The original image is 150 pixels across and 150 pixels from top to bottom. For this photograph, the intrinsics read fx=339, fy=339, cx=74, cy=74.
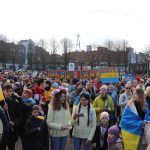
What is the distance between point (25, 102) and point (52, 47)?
227ft

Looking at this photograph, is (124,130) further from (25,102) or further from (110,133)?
(25,102)

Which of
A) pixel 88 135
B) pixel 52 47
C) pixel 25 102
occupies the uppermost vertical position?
pixel 52 47

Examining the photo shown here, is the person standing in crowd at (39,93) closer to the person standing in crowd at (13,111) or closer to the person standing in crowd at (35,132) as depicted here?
the person standing in crowd at (13,111)

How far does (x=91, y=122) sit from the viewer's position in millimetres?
6816

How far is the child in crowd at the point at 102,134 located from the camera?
6.71 metres

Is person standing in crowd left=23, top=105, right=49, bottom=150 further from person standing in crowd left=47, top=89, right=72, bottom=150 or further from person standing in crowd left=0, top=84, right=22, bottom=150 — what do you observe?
person standing in crowd left=0, top=84, right=22, bottom=150

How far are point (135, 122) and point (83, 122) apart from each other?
1.16m

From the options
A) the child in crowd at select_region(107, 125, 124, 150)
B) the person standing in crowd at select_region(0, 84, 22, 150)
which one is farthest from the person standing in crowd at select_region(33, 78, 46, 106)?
the child in crowd at select_region(107, 125, 124, 150)

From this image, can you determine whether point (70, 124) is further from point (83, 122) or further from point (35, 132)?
point (35, 132)

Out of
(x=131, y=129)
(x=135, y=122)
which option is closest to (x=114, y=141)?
(x=131, y=129)

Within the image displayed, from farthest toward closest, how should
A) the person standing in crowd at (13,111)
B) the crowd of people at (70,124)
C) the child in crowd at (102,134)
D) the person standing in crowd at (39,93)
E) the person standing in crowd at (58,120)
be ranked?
the person standing in crowd at (39,93) < the person standing in crowd at (13,111) < the child in crowd at (102,134) < the person standing in crowd at (58,120) < the crowd of people at (70,124)

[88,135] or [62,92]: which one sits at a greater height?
[62,92]

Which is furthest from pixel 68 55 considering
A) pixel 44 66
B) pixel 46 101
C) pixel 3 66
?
pixel 46 101

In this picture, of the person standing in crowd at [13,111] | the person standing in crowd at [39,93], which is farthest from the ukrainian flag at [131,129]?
the person standing in crowd at [39,93]
